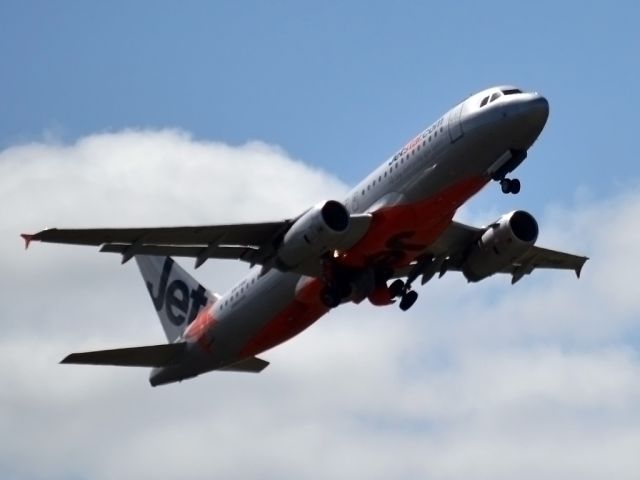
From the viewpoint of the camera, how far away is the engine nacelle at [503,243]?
56.0m

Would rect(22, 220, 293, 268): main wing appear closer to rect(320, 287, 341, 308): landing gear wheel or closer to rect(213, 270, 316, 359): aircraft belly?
rect(213, 270, 316, 359): aircraft belly

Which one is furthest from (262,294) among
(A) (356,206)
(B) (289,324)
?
(A) (356,206)

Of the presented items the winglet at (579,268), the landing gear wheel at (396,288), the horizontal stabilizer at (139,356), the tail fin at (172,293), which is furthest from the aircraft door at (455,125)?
the tail fin at (172,293)

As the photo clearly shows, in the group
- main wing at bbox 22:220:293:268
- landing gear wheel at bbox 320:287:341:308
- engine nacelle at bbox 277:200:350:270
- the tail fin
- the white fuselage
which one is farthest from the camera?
the tail fin

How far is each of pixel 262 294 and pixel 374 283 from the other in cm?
437

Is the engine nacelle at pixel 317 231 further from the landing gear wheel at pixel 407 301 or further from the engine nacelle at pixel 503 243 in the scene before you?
the engine nacelle at pixel 503 243

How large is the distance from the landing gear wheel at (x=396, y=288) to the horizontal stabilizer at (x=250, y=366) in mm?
6588

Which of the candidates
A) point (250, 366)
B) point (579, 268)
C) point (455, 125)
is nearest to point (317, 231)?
point (455, 125)

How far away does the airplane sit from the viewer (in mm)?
50219

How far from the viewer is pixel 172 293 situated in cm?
6525

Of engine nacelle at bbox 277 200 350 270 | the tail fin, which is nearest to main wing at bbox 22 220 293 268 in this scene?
engine nacelle at bbox 277 200 350 270

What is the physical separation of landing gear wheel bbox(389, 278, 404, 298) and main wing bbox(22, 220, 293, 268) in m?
5.21

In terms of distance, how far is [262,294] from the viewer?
185 feet

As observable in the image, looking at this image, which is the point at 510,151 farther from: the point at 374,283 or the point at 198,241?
the point at 198,241
